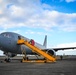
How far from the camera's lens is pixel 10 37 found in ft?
96.1

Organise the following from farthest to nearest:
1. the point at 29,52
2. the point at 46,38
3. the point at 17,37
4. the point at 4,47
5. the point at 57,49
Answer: the point at 46,38
the point at 57,49
the point at 29,52
the point at 17,37
the point at 4,47

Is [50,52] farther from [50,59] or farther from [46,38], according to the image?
[46,38]

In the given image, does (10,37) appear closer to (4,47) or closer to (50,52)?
(4,47)

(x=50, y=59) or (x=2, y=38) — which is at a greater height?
(x=2, y=38)

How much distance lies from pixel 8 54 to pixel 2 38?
233 centimetres

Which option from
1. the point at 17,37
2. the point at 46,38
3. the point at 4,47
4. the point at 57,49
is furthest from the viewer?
the point at 46,38

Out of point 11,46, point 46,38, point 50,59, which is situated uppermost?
point 46,38

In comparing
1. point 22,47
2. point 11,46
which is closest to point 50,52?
point 22,47

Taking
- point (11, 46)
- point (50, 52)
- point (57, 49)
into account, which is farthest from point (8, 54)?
point (57, 49)

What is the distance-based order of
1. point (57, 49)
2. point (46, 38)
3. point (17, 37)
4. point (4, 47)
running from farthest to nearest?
point (46, 38)
point (57, 49)
point (17, 37)
point (4, 47)

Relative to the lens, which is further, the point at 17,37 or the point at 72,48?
the point at 72,48

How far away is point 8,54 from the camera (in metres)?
29.2

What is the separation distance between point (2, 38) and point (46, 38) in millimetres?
34140

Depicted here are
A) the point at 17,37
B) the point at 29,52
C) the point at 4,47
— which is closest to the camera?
the point at 4,47
